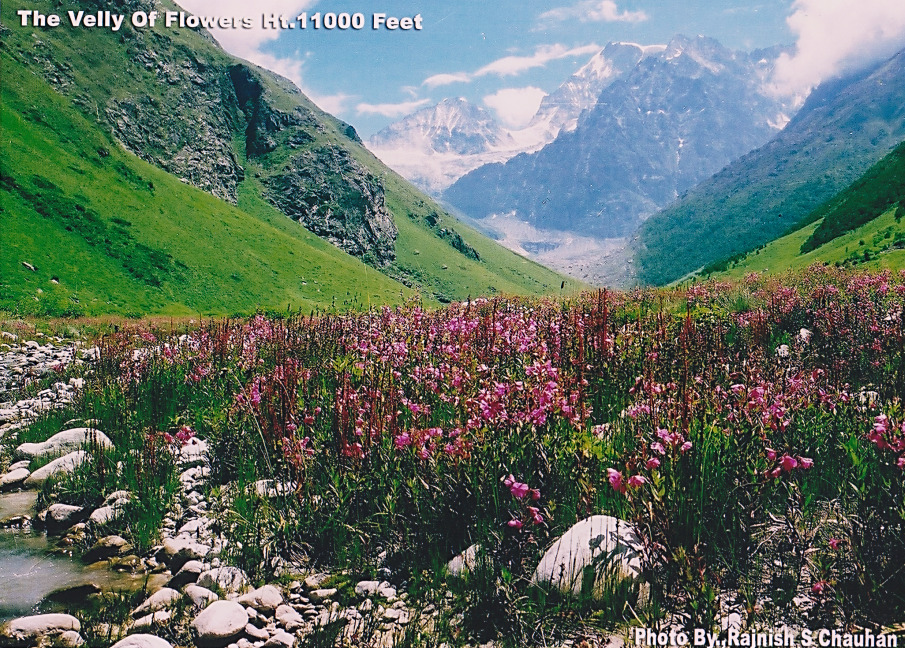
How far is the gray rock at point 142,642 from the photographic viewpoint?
13.4ft

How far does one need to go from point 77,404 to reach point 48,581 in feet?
21.4

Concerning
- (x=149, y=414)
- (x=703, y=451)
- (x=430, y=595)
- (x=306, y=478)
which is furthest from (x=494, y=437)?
(x=149, y=414)

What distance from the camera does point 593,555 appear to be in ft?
13.9

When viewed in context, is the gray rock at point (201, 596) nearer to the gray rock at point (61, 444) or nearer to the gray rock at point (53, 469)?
the gray rock at point (53, 469)

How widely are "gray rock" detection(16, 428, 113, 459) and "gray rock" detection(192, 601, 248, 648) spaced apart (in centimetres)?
535

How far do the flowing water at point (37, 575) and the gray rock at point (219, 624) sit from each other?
4.60 ft

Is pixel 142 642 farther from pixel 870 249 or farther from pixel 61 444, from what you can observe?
pixel 870 249

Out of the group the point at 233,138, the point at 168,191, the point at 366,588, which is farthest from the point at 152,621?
the point at 233,138

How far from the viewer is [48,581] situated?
5516 millimetres

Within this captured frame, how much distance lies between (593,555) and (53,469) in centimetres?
788

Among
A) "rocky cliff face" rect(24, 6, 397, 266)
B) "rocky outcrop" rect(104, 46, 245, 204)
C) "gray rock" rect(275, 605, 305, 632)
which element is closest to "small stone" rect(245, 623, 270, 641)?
"gray rock" rect(275, 605, 305, 632)

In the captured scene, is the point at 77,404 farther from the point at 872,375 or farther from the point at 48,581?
the point at 872,375

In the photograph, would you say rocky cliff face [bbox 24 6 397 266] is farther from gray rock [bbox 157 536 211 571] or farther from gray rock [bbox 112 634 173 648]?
gray rock [bbox 112 634 173 648]

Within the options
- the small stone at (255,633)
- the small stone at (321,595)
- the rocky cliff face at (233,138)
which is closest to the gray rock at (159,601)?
the small stone at (255,633)
